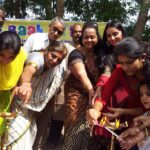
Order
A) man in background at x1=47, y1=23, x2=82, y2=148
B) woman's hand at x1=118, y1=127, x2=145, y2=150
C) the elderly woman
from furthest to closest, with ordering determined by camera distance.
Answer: man in background at x1=47, y1=23, x2=82, y2=148 < the elderly woman < woman's hand at x1=118, y1=127, x2=145, y2=150

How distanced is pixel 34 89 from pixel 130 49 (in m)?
0.97

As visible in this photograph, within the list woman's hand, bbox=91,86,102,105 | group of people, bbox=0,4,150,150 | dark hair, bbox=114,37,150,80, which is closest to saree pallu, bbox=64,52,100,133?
group of people, bbox=0,4,150,150

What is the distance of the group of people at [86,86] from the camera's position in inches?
88.4

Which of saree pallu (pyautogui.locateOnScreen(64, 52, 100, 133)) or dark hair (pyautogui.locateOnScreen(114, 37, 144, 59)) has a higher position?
dark hair (pyautogui.locateOnScreen(114, 37, 144, 59))

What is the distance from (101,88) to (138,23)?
5.55 metres

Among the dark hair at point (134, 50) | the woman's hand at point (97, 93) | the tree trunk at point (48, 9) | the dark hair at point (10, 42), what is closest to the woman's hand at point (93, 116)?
the woman's hand at point (97, 93)

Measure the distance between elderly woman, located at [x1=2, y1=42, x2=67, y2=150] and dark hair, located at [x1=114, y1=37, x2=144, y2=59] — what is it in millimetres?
653

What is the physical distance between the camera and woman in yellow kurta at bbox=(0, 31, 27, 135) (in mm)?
2330

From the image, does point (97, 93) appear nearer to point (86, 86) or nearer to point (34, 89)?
point (86, 86)

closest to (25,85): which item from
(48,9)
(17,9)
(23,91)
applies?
(23,91)

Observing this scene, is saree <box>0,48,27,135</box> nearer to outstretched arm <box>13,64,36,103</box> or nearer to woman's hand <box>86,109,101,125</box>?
outstretched arm <box>13,64,36,103</box>

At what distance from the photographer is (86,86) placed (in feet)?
9.09

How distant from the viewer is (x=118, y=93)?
2.43 metres

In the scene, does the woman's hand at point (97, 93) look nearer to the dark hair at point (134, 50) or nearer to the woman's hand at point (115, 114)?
the woman's hand at point (115, 114)
